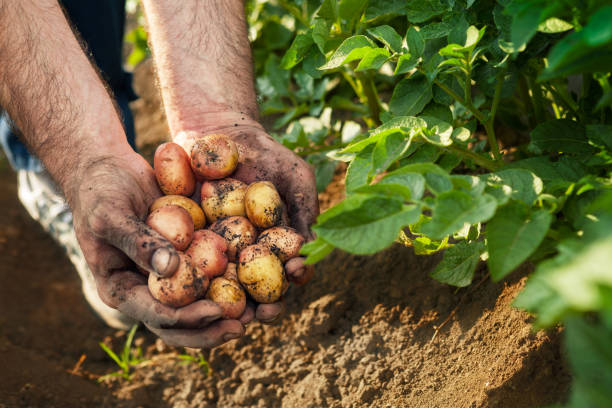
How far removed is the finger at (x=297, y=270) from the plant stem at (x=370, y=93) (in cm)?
81

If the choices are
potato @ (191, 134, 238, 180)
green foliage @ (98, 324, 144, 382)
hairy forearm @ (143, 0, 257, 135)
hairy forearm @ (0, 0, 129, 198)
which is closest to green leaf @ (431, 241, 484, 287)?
potato @ (191, 134, 238, 180)

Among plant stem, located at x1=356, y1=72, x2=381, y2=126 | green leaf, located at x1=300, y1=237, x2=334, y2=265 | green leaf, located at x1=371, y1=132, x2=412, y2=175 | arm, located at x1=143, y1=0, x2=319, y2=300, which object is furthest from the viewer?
plant stem, located at x1=356, y1=72, x2=381, y2=126

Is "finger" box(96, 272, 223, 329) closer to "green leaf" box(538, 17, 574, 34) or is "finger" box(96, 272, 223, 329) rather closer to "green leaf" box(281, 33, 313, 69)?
"green leaf" box(281, 33, 313, 69)

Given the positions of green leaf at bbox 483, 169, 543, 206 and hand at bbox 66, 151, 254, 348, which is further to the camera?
hand at bbox 66, 151, 254, 348

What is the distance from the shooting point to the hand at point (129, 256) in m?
1.40

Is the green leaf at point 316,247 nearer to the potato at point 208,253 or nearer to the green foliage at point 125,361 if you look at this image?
the potato at point 208,253

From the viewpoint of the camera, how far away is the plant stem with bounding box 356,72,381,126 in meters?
2.07

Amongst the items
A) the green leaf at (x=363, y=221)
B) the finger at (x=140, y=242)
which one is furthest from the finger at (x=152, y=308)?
the green leaf at (x=363, y=221)

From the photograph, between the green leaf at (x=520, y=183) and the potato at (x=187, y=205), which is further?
the potato at (x=187, y=205)

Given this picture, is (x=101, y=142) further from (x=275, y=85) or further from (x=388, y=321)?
(x=388, y=321)

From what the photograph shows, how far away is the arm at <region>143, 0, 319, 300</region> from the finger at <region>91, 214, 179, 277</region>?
0.55 metres

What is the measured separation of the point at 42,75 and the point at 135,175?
0.56 m

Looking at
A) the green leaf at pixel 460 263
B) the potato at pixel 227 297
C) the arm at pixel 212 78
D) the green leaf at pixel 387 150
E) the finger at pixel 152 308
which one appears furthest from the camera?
the arm at pixel 212 78

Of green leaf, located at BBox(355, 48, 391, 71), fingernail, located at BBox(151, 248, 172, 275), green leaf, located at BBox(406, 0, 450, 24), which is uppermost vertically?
green leaf, located at BBox(406, 0, 450, 24)
